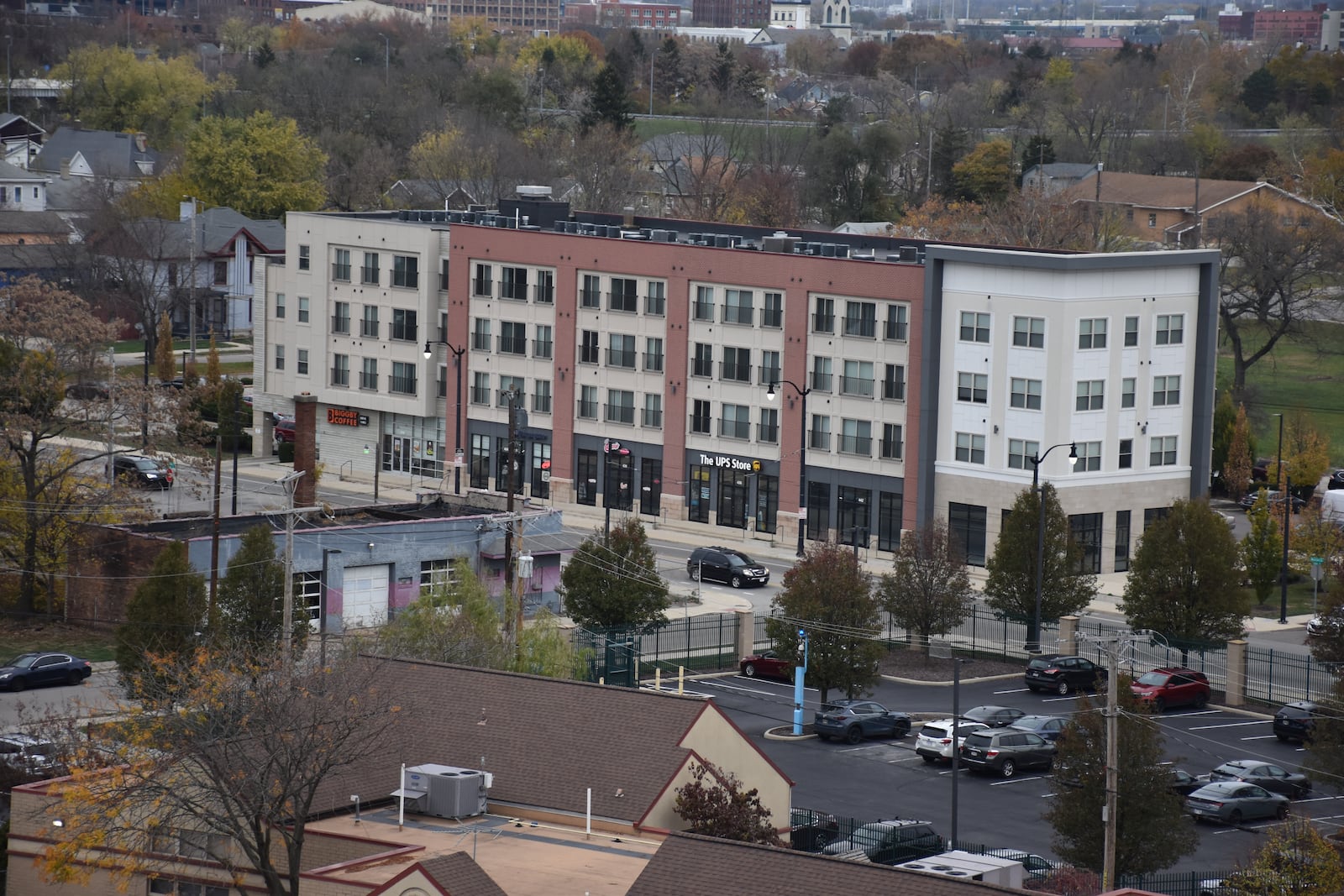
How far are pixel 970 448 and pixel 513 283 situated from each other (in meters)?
21.7

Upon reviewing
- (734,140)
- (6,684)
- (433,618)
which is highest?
(734,140)

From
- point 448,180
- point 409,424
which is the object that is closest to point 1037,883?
point 409,424

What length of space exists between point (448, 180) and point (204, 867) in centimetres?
12226

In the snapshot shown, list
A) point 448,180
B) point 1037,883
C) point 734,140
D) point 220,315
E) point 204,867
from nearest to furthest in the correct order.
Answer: point 204,867
point 1037,883
point 220,315
point 448,180
point 734,140

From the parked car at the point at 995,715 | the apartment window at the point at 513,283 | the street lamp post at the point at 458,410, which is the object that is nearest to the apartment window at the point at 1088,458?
the parked car at the point at 995,715

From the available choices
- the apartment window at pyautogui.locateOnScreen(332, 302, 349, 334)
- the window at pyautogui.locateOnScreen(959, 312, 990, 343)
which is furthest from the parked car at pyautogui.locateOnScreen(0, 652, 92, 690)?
the apartment window at pyautogui.locateOnScreen(332, 302, 349, 334)

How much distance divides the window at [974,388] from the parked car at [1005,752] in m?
26.6

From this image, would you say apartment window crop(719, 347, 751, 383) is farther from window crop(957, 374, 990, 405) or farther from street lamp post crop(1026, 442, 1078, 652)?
street lamp post crop(1026, 442, 1078, 652)

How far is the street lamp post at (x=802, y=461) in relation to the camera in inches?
3113

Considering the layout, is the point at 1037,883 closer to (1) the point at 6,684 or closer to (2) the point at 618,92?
(1) the point at 6,684

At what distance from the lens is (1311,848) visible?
38.2 m

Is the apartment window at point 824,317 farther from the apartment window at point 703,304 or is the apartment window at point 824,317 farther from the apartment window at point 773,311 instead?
the apartment window at point 703,304

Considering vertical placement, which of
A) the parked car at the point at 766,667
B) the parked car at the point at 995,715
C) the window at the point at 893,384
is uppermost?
the window at the point at 893,384

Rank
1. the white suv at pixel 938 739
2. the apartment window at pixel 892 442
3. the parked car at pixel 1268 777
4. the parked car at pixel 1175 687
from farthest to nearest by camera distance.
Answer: the apartment window at pixel 892 442
the parked car at pixel 1175 687
the white suv at pixel 938 739
the parked car at pixel 1268 777
